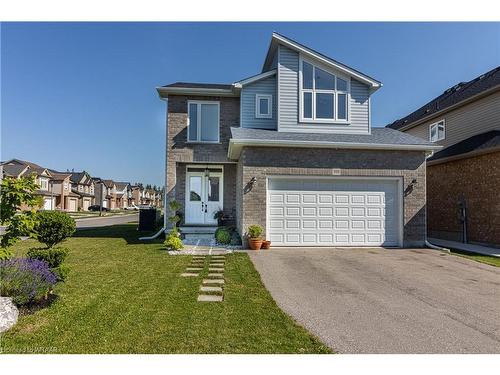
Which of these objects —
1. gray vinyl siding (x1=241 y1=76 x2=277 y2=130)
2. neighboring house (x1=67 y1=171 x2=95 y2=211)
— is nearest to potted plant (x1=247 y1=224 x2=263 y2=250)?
gray vinyl siding (x1=241 y1=76 x2=277 y2=130)

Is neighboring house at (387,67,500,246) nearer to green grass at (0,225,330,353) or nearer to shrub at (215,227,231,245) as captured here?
shrub at (215,227,231,245)

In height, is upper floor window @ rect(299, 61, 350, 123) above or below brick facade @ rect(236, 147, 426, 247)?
A: above

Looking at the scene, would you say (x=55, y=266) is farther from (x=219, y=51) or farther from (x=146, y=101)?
(x=146, y=101)

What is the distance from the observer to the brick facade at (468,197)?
38.6 feet

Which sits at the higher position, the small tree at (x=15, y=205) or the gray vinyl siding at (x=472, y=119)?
the gray vinyl siding at (x=472, y=119)

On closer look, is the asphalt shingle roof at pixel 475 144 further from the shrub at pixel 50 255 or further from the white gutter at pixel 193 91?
the shrub at pixel 50 255

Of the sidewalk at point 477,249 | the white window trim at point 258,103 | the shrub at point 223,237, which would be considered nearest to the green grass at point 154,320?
the shrub at point 223,237

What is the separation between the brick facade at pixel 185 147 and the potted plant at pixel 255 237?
3984mm

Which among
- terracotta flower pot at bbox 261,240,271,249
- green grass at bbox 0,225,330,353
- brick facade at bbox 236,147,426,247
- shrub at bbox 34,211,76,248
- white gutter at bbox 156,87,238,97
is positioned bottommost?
green grass at bbox 0,225,330,353

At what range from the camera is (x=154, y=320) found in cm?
426

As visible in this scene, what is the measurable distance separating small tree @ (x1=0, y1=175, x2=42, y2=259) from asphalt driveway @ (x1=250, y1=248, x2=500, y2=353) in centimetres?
424

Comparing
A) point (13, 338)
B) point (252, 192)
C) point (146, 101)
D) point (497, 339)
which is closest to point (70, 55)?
point (146, 101)

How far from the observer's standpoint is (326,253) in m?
10.0

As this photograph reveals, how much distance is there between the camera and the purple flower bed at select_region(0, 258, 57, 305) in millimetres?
4402
